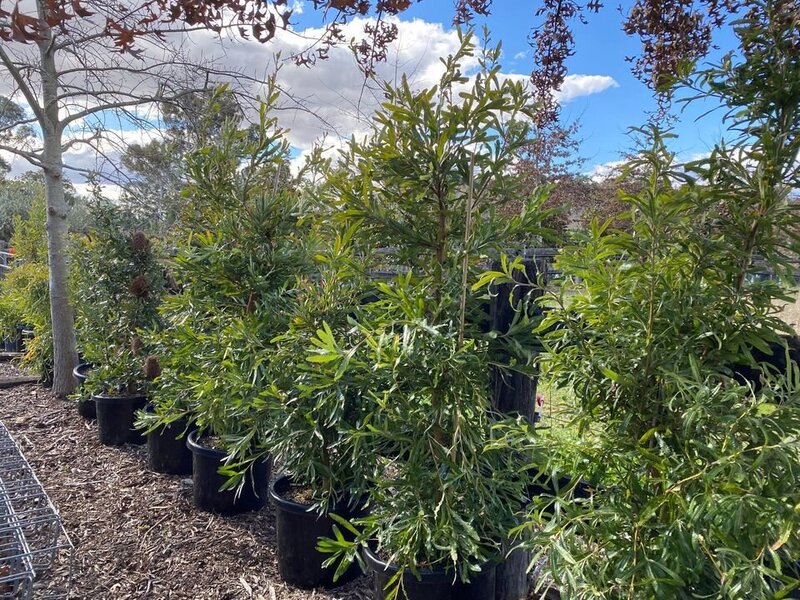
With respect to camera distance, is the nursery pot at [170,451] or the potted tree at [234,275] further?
the nursery pot at [170,451]

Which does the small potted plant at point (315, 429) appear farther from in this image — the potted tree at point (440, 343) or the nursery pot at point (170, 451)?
the nursery pot at point (170, 451)

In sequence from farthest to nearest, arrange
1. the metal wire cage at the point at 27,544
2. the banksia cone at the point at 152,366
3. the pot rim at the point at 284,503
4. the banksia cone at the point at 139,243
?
the banksia cone at the point at 139,243 < the banksia cone at the point at 152,366 < the pot rim at the point at 284,503 < the metal wire cage at the point at 27,544

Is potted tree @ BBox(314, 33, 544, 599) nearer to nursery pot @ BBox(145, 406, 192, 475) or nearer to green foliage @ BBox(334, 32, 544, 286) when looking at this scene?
green foliage @ BBox(334, 32, 544, 286)

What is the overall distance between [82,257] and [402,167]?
3660 mm

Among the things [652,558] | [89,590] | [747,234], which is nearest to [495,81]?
[747,234]

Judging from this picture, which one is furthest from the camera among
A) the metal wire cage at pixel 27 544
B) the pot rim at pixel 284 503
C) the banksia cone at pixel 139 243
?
the banksia cone at pixel 139 243

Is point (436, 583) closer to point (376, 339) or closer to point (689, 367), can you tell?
point (376, 339)

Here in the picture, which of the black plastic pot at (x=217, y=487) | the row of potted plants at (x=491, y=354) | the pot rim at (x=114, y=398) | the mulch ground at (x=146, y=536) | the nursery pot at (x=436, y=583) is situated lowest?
the mulch ground at (x=146, y=536)

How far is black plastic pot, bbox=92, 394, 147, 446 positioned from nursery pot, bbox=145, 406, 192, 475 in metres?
0.54

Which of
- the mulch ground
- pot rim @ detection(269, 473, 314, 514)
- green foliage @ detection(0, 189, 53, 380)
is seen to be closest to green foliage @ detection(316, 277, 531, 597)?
pot rim @ detection(269, 473, 314, 514)

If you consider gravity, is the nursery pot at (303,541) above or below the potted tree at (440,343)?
below

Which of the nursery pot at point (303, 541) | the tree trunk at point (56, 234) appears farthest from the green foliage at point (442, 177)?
the tree trunk at point (56, 234)

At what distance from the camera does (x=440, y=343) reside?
1625 mm

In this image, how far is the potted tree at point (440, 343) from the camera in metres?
1.62
